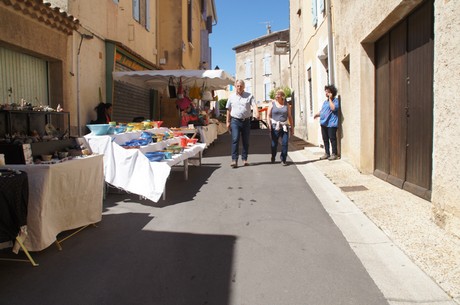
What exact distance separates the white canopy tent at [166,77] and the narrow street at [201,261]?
558 centimetres

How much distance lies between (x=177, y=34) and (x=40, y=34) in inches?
371

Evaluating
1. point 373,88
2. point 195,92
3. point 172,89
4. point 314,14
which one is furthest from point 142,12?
point 373,88

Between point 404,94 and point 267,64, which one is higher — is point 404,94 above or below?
below

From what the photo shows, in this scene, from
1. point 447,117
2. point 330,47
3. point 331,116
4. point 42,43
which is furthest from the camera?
point 330,47

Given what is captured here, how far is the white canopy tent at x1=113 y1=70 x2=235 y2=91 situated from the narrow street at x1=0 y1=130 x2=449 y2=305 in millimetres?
5581

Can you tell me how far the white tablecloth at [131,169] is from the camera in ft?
17.5

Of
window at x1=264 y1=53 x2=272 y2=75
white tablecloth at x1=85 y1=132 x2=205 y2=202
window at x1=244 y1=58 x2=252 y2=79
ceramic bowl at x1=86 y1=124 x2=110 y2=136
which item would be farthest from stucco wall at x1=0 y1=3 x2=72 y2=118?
window at x1=244 y1=58 x2=252 y2=79

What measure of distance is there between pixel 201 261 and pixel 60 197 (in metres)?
1.58

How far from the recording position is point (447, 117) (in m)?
3.69

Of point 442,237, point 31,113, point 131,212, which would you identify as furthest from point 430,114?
point 31,113

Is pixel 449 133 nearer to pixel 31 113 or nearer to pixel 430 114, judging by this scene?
pixel 430 114

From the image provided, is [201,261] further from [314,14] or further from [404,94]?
[314,14]

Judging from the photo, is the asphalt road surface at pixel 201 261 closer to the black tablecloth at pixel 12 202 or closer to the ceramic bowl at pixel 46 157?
the black tablecloth at pixel 12 202

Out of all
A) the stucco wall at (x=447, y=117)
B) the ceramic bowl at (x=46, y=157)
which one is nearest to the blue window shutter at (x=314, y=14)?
the stucco wall at (x=447, y=117)
